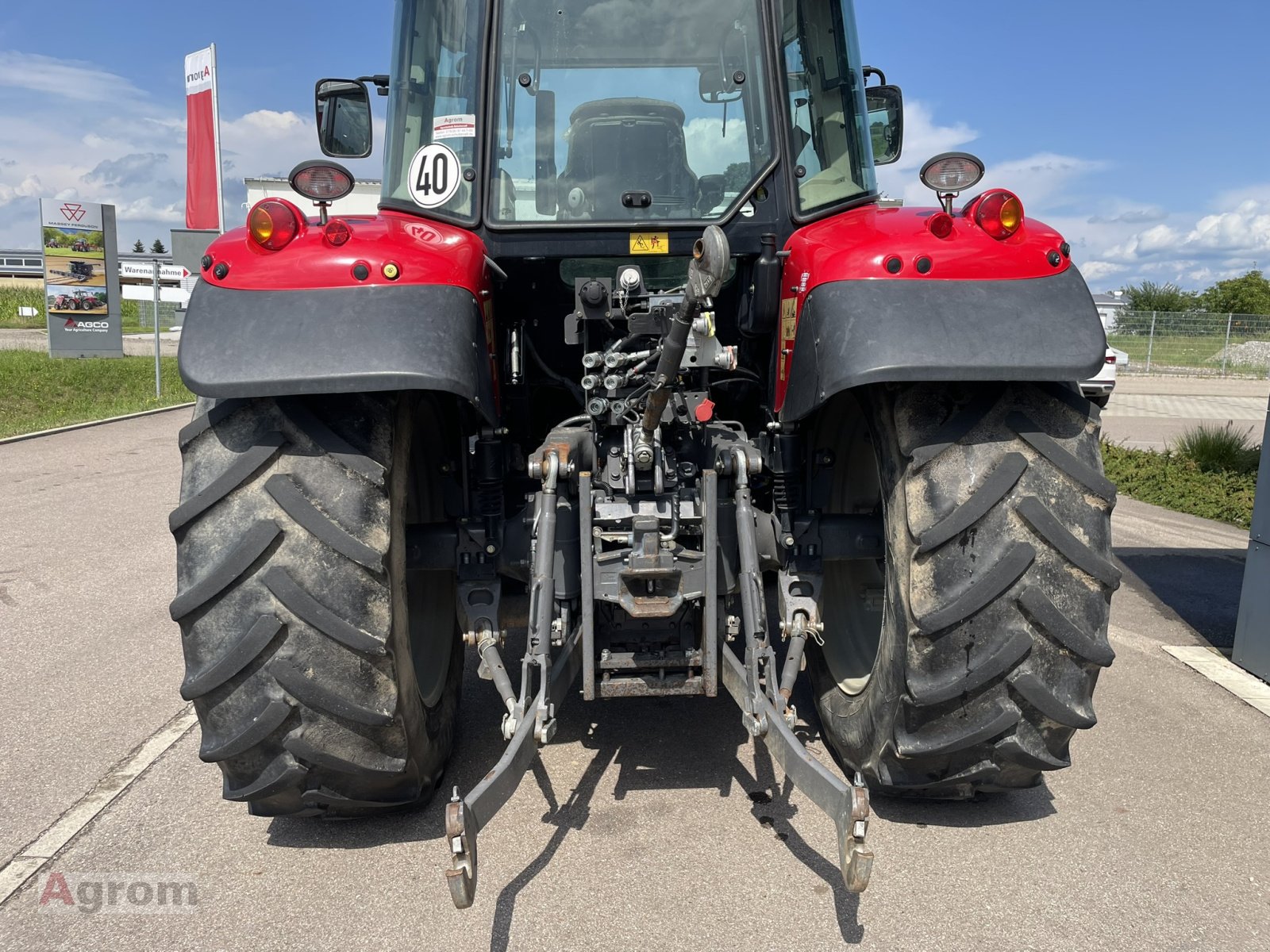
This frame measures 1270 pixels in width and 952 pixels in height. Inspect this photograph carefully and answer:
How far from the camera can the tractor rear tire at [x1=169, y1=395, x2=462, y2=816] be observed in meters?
2.67

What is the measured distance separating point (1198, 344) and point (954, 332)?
32.0m

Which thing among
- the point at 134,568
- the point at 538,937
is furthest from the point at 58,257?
the point at 538,937

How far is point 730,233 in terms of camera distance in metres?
3.46

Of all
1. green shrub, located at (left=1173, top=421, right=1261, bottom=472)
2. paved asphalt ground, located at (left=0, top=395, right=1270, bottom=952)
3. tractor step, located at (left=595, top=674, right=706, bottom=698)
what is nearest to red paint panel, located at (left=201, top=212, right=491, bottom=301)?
tractor step, located at (left=595, top=674, right=706, bottom=698)

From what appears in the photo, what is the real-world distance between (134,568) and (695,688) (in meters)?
5.04

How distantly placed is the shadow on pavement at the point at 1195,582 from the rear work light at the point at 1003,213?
3.38 m

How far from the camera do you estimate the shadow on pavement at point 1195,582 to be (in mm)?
5512

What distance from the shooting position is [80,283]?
19641 mm

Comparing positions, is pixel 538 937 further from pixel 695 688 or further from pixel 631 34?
pixel 631 34

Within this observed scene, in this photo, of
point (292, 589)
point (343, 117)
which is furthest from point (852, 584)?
point (343, 117)

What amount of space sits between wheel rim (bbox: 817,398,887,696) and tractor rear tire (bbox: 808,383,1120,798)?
766mm

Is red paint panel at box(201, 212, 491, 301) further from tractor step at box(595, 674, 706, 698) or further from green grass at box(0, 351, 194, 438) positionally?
green grass at box(0, 351, 194, 438)

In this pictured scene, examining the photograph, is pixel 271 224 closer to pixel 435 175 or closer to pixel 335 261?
pixel 335 261

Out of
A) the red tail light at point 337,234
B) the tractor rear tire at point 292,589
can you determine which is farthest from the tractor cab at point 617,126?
the tractor rear tire at point 292,589
